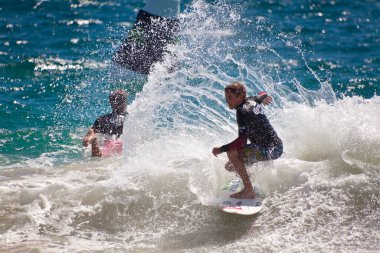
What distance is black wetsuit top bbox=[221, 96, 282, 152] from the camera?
23.6 feet

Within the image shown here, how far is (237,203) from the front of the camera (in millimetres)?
7203

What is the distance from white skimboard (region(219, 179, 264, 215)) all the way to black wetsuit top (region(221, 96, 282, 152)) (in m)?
0.65

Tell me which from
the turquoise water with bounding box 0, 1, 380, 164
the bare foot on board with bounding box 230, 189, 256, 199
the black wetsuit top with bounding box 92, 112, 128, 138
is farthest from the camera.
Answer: the turquoise water with bounding box 0, 1, 380, 164

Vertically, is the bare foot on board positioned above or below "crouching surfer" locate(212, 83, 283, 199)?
below

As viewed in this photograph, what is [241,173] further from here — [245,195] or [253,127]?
[253,127]

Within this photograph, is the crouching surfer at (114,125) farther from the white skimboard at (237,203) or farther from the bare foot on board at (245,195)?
the bare foot on board at (245,195)

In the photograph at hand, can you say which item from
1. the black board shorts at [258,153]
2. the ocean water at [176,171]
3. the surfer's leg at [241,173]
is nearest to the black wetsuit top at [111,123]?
the ocean water at [176,171]

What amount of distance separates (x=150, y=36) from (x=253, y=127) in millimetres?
5957

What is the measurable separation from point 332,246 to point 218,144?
3.08 m

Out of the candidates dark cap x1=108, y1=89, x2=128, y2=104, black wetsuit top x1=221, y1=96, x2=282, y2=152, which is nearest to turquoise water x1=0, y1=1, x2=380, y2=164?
dark cap x1=108, y1=89, x2=128, y2=104

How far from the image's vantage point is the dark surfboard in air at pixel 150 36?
12.5 m

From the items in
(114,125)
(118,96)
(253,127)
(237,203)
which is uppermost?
(118,96)

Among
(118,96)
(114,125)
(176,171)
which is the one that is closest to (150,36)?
(118,96)

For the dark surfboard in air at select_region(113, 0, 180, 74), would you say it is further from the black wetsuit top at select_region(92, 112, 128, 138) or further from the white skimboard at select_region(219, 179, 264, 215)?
the white skimboard at select_region(219, 179, 264, 215)
